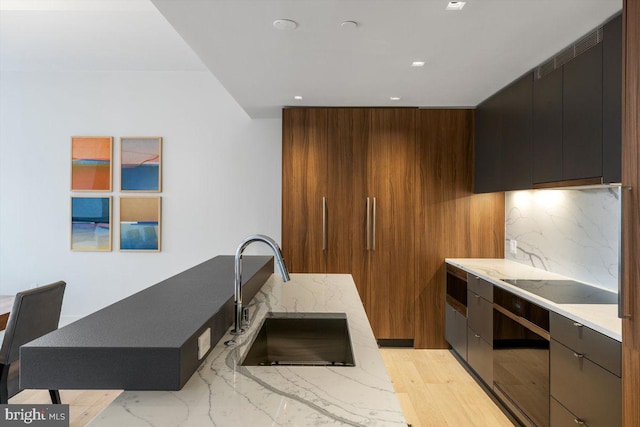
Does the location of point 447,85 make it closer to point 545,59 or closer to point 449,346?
point 545,59

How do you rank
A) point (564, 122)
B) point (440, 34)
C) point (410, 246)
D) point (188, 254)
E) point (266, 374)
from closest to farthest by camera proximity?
1. point (266, 374)
2. point (440, 34)
3. point (564, 122)
4. point (410, 246)
5. point (188, 254)

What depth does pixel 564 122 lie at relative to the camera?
7.95 feet

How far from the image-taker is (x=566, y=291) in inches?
94.0

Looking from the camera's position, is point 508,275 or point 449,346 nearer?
point 508,275

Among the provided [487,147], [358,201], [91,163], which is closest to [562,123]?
[487,147]

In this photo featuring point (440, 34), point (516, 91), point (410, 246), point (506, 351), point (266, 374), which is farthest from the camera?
point (410, 246)

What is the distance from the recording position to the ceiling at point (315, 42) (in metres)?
2.00

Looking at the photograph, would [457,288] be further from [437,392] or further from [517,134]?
[517,134]

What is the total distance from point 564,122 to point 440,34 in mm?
949

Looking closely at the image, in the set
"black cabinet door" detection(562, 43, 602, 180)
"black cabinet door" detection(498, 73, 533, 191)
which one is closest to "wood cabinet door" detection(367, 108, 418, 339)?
"black cabinet door" detection(498, 73, 533, 191)

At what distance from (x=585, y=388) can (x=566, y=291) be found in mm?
737

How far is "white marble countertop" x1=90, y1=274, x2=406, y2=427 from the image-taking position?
0.89m

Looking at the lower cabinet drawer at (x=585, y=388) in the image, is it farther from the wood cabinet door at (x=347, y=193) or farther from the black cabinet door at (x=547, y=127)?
the wood cabinet door at (x=347, y=193)

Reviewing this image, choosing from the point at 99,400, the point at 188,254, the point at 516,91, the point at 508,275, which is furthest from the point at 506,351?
the point at 188,254
